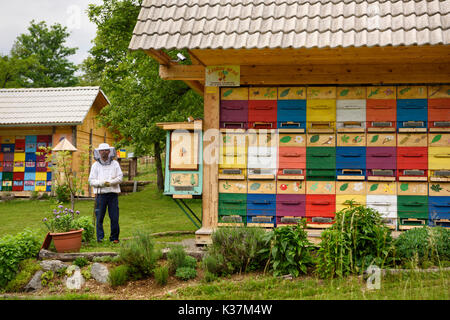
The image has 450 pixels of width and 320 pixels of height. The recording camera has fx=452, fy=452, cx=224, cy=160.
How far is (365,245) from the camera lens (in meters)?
6.27

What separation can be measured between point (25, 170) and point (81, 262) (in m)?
15.2

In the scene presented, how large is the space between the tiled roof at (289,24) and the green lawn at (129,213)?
168 inches

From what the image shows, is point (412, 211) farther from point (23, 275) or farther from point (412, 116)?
point (23, 275)

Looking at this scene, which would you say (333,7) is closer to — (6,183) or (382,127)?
(382,127)

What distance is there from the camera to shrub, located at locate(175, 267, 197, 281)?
21.3 ft

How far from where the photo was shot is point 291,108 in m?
8.39

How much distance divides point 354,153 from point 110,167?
4.85 m

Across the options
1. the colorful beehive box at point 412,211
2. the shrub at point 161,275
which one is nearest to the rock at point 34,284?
the shrub at point 161,275

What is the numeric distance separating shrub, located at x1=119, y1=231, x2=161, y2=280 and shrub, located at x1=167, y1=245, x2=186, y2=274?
23 centimetres

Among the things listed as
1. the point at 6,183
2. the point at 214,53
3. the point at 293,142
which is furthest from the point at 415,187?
the point at 6,183

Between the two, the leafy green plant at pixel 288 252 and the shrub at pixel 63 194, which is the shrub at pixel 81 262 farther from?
the shrub at pixel 63 194

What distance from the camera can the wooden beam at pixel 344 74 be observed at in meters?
8.09

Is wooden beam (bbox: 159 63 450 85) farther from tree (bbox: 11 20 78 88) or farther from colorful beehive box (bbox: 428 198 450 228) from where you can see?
tree (bbox: 11 20 78 88)

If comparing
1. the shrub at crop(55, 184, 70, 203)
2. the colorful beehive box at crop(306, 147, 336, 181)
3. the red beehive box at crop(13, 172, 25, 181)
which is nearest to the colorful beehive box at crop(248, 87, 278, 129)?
the colorful beehive box at crop(306, 147, 336, 181)
